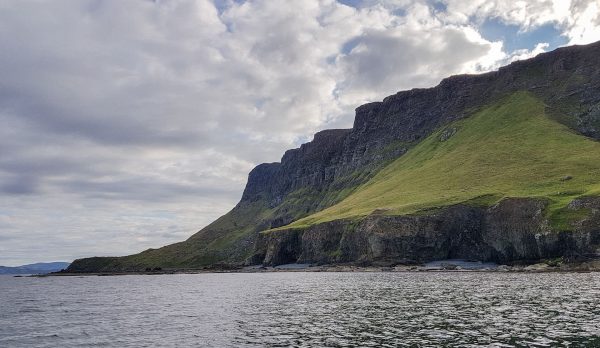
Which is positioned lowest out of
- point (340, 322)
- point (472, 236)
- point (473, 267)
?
point (340, 322)

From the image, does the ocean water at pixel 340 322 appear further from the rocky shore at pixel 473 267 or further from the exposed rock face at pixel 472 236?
the exposed rock face at pixel 472 236

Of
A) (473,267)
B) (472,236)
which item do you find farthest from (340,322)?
(472,236)

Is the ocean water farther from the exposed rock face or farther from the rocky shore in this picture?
the exposed rock face

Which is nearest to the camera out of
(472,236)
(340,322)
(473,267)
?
(340,322)

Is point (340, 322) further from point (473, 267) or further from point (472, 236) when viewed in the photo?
point (472, 236)

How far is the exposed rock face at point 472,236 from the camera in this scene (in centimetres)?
13450

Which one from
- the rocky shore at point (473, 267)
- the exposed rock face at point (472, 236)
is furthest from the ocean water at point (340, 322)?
the exposed rock face at point (472, 236)

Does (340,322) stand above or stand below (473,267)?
below

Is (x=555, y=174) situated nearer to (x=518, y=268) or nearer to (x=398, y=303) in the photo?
(x=518, y=268)

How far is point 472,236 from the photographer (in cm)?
16688

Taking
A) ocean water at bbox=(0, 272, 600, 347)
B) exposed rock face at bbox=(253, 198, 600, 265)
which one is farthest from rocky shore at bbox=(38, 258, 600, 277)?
ocean water at bbox=(0, 272, 600, 347)

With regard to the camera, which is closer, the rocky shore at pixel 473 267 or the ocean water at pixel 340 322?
the ocean water at pixel 340 322

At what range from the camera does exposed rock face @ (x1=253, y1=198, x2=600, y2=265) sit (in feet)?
441

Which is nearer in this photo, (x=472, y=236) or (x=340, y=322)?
(x=340, y=322)
